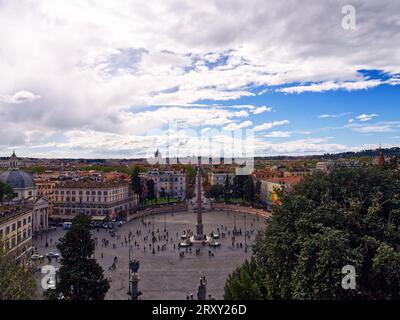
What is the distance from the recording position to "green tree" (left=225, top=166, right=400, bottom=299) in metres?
13.3

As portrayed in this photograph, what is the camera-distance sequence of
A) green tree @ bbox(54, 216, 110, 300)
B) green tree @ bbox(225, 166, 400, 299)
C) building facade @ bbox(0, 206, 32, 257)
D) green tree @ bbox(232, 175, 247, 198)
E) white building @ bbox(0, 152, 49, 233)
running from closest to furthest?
1. green tree @ bbox(225, 166, 400, 299)
2. green tree @ bbox(54, 216, 110, 300)
3. building facade @ bbox(0, 206, 32, 257)
4. white building @ bbox(0, 152, 49, 233)
5. green tree @ bbox(232, 175, 247, 198)

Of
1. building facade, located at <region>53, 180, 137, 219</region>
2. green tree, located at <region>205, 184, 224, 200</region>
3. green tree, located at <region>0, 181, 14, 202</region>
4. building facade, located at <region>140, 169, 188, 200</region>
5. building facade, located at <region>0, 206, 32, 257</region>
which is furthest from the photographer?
building facade, located at <region>140, 169, 188, 200</region>

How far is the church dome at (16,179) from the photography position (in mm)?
59562

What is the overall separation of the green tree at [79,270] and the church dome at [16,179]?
4423cm

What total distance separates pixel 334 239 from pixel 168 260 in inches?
901

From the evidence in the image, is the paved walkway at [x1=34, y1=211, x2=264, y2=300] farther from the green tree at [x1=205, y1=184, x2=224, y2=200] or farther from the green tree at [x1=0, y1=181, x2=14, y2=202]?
the green tree at [x1=205, y1=184, x2=224, y2=200]

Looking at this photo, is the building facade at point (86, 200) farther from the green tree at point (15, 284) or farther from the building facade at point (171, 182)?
the green tree at point (15, 284)

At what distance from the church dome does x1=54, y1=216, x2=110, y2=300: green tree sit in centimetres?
4423

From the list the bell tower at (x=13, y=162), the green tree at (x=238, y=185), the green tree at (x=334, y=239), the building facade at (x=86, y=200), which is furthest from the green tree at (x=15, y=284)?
the green tree at (x=238, y=185)

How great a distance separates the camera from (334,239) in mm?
13180

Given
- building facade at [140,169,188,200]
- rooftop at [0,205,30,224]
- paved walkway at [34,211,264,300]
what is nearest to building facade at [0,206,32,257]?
rooftop at [0,205,30,224]

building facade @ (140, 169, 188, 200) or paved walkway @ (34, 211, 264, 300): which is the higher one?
building facade @ (140, 169, 188, 200)

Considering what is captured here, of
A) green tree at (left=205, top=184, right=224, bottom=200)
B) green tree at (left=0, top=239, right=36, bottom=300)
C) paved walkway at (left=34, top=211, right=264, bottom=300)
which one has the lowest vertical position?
paved walkway at (left=34, top=211, right=264, bottom=300)
